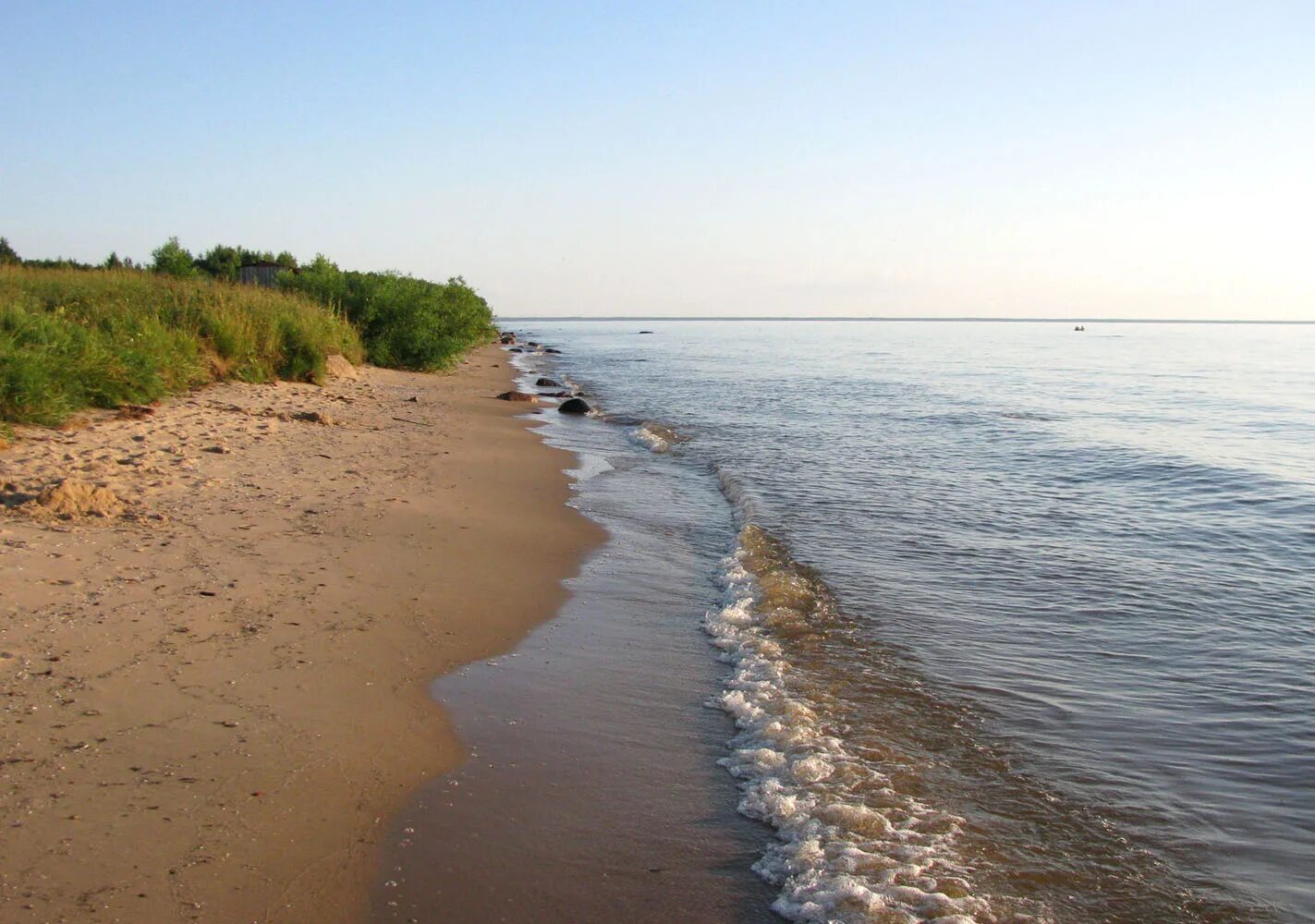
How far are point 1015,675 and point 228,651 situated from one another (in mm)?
5150

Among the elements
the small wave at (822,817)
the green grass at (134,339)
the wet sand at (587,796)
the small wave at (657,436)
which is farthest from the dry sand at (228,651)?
the small wave at (657,436)

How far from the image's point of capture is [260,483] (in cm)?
988

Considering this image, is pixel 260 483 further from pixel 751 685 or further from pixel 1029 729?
pixel 1029 729

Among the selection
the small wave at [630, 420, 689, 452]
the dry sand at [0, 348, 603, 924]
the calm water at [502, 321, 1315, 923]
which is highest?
the dry sand at [0, 348, 603, 924]

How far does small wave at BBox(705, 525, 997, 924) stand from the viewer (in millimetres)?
3791

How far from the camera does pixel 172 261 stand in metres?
30.2

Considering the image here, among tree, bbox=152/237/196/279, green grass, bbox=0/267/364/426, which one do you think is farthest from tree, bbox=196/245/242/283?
green grass, bbox=0/267/364/426

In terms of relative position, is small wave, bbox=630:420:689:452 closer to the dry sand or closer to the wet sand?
the dry sand

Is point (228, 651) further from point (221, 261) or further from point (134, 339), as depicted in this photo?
point (221, 261)

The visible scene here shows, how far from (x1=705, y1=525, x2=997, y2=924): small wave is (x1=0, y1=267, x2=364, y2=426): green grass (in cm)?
905

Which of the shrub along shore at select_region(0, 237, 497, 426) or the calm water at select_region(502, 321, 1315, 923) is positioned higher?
the shrub along shore at select_region(0, 237, 497, 426)

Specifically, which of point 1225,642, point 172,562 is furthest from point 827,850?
point 172,562

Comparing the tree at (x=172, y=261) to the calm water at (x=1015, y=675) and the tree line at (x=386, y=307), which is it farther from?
the calm water at (x=1015, y=675)

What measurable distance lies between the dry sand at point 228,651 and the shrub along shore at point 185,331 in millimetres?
943
